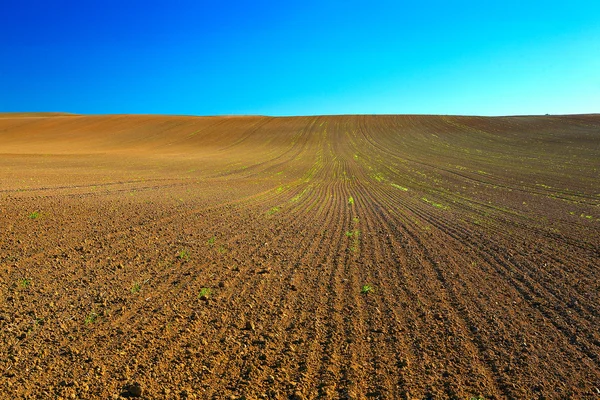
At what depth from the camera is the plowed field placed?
4.44 meters

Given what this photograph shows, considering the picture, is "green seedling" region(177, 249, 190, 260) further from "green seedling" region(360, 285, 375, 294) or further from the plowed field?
"green seedling" region(360, 285, 375, 294)

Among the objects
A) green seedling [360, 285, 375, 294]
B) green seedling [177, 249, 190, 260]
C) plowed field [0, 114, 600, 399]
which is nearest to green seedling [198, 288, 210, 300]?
plowed field [0, 114, 600, 399]

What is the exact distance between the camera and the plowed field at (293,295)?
175 inches

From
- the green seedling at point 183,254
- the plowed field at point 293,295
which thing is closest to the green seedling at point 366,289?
the plowed field at point 293,295

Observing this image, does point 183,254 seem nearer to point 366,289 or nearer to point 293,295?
point 293,295

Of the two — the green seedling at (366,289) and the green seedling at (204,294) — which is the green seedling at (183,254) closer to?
the green seedling at (204,294)

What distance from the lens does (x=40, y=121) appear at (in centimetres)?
7162

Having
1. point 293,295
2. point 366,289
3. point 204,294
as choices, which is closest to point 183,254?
point 204,294

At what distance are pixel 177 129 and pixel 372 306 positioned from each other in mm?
66231

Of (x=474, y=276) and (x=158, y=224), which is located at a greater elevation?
(x=158, y=224)

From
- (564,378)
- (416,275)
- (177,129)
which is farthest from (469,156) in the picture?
(177,129)

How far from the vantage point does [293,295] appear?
678 centimetres

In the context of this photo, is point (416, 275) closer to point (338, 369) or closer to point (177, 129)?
point (338, 369)

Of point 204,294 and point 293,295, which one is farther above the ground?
point 204,294
